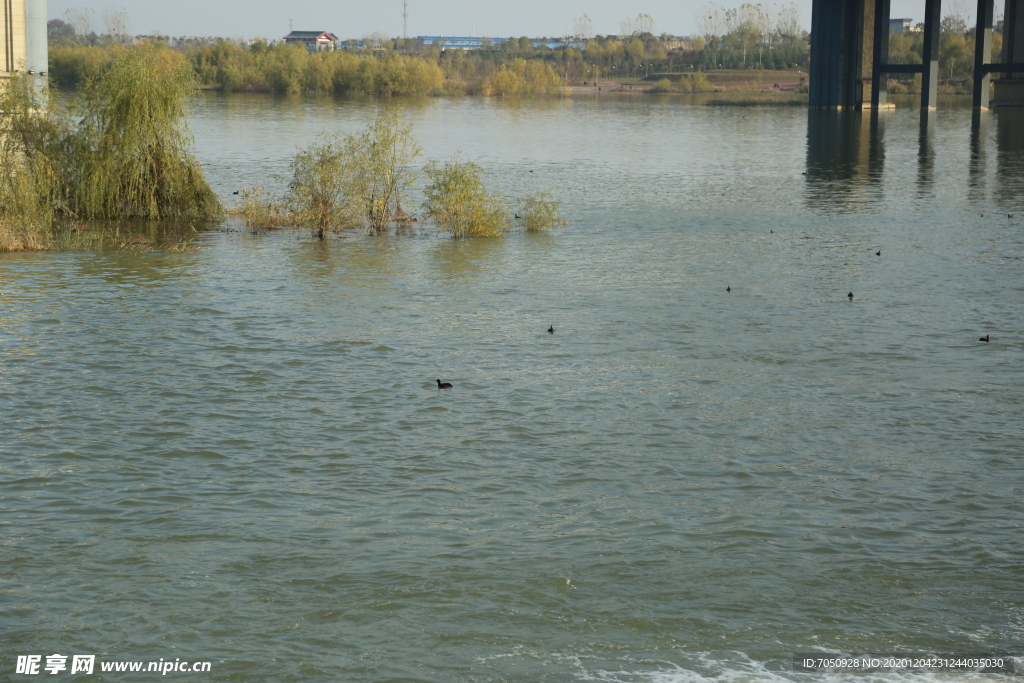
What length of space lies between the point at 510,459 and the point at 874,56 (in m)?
92.8

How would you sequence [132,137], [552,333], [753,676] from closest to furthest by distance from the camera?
1. [753,676]
2. [552,333]
3. [132,137]

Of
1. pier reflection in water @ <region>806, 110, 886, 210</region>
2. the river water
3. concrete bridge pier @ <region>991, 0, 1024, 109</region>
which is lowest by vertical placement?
the river water

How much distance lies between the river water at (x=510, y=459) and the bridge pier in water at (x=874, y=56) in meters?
72.8

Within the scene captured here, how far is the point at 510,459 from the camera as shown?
36.3ft

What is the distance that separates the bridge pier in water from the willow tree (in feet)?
241

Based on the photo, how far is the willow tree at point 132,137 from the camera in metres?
25.2

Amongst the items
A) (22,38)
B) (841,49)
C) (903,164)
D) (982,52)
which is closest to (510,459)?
(22,38)

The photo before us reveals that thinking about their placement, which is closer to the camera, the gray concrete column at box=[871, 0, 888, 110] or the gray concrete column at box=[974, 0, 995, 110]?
the gray concrete column at box=[974, 0, 995, 110]

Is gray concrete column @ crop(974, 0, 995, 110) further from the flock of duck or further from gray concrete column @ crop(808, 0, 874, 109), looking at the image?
the flock of duck

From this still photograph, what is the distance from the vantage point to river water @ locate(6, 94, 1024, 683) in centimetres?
775

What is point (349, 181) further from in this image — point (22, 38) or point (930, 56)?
point (930, 56)

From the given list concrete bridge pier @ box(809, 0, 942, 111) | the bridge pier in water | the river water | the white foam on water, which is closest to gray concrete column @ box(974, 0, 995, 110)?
the bridge pier in water

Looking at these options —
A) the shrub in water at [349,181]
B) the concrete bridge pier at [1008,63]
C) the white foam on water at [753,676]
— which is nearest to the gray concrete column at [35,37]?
the shrub in water at [349,181]

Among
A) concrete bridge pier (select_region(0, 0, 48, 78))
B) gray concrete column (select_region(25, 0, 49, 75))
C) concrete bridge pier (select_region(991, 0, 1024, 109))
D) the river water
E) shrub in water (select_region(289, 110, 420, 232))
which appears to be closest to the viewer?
the river water
